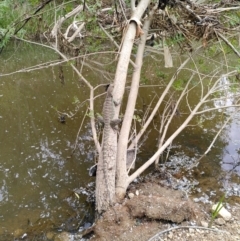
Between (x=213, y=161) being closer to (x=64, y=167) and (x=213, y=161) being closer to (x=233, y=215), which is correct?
(x=233, y=215)

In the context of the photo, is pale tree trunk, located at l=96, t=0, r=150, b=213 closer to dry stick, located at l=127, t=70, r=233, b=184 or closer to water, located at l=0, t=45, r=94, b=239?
dry stick, located at l=127, t=70, r=233, b=184

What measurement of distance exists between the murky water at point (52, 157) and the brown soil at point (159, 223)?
595 millimetres

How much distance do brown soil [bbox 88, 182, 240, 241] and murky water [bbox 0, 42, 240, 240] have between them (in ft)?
1.95

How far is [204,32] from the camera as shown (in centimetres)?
411

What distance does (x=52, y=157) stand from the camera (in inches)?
222

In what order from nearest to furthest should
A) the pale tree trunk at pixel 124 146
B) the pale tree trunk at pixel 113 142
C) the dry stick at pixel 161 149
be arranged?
1. the pale tree trunk at pixel 113 142
2. the pale tree trunk at pixel 124 146
3. the dry stick at pixel 161 149

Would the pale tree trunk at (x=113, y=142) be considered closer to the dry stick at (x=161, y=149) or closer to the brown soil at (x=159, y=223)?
the brown soil at (x=159, y=223)

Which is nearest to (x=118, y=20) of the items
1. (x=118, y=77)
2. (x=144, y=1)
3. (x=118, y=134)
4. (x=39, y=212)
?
(x=144, y=1)

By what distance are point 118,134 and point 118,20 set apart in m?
1.56

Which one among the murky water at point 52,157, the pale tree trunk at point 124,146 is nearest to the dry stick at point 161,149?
A: the pale tree trunk at point 124,146

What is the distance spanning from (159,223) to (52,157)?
2.58 m

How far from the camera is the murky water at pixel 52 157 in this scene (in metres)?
4.29

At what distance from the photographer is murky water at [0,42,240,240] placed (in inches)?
169

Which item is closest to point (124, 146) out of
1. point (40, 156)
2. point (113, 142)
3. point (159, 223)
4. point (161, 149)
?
point (113, 142)
